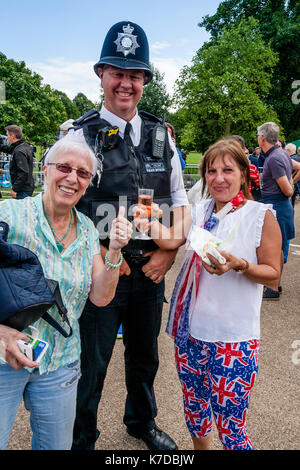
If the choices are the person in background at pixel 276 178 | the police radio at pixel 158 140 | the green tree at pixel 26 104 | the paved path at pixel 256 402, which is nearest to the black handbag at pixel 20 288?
the police radio at pixel 158 140

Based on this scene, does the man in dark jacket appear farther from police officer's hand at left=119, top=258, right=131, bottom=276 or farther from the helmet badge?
police officer's hand at left=119, top=258, right=131, bottom=276

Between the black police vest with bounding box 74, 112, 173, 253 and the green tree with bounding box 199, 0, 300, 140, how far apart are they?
1011 inches

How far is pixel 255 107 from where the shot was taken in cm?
2403

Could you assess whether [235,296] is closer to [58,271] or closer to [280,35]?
[58,271]

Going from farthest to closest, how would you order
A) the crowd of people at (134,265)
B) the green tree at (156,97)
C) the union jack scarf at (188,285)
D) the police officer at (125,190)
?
the green tree at (156,97) < the police officer at (125,190) < the union jack scarf at (188,285) < the crowd of people at (134,265)

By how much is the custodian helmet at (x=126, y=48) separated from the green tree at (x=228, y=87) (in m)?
23.9

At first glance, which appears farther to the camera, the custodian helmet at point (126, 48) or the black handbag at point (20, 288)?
the custodian helmet at point (126, 48)

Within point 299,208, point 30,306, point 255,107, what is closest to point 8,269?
point 30,306

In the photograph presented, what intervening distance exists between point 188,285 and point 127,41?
147 cm

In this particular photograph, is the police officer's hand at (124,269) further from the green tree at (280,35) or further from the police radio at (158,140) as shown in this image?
the green tree at (280,35)

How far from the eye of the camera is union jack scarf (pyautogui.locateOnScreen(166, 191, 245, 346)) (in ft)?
6.49

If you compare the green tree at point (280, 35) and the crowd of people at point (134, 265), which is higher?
the green tree at point (280, 35)

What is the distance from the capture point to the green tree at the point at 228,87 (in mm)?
24047

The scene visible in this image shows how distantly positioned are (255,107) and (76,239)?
82.4 feet
